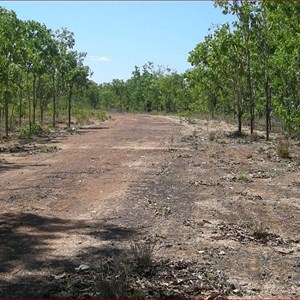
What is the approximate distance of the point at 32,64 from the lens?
97.7 ft

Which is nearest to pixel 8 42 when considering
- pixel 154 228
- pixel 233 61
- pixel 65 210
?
pixel 233 61

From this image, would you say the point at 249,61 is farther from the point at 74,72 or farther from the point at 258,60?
the point at 74,72

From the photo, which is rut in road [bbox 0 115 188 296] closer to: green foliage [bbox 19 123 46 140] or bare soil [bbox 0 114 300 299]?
bare soil [bbox 0 114 300 299]

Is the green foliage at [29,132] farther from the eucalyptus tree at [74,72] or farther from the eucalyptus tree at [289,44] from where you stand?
the eucalyptus tree at [289,44]

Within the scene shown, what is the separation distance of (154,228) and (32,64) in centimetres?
2441

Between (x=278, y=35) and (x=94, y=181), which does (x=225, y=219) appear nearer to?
(x=94, y=181)

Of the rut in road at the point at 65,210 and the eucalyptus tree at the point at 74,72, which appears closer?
the rut in road at the point at 65,210

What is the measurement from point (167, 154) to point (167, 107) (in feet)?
203

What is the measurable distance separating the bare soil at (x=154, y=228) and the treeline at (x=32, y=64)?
1056 cm

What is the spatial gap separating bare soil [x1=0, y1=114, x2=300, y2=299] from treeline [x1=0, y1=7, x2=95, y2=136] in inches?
416

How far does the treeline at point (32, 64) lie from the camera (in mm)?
23828

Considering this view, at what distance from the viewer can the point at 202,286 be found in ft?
16.3

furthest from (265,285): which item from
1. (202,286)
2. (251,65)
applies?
(251,65)

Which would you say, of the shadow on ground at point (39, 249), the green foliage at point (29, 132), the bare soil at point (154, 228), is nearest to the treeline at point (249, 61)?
the bare soil at point (154, 228)
